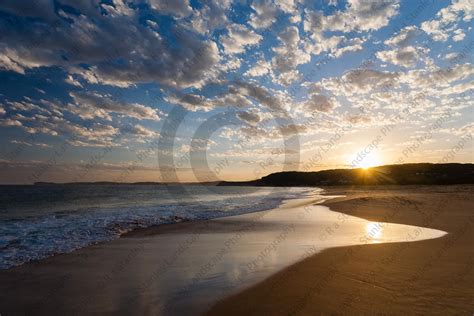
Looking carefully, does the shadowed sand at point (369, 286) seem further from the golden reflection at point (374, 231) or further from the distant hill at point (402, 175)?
the distant hill at point (402, 175)

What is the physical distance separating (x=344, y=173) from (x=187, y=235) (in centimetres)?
14853

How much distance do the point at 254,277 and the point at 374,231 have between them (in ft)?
27.9

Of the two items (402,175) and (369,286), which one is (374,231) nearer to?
(369,286)

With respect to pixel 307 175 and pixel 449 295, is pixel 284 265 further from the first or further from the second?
pixel 307 175

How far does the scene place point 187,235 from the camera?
42.7 feet

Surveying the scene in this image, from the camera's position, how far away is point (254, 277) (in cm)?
678

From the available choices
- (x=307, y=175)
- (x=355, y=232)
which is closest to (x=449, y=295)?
(x=355, y=232)

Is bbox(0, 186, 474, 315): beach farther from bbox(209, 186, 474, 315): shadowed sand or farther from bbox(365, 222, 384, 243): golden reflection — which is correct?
bbox(365, 222, 384, 243): golden reflection

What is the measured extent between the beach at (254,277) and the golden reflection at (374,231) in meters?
0.18

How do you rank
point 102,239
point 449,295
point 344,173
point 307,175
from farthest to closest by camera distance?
point 307,175, point 344,173, point 102,239, point 449,295

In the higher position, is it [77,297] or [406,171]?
[406,171]

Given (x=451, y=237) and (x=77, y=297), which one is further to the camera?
(x=451, y=237)

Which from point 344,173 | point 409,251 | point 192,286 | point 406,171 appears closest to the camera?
point 192,286

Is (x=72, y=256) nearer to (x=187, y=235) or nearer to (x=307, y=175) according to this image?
(x=187, y=235)
